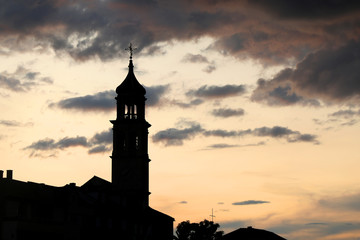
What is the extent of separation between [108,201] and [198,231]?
2509 inches

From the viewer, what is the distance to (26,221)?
7862 centimetres

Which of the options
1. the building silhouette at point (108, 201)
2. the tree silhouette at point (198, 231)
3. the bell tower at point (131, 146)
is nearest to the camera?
the building silhouette at point (108, 201)

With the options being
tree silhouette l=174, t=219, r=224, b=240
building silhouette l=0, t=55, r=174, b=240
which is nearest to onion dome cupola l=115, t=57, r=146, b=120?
building silhouette l=0, t=55, r=174, b=240

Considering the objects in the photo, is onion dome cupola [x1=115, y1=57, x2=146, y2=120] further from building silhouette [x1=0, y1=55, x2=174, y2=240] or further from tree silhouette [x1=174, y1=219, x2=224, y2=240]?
tree silhouette [x1=174, y1=219, x2=224, y2=240]

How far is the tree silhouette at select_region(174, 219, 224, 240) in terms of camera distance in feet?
513

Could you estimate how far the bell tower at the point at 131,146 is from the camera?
10781 centimetres

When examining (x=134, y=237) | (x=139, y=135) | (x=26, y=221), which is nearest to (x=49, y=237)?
(x=26, y=221)

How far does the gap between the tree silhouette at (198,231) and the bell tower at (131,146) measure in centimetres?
4900

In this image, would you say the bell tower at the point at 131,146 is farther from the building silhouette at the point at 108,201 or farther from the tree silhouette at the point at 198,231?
the tree silhouette at the point at 198,231

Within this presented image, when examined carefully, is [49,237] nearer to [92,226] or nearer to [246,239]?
[92,226]

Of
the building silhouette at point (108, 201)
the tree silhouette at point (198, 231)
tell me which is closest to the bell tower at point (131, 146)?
the building silhouette at point (108, 201)

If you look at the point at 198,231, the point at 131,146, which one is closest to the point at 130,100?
the point at 131,146

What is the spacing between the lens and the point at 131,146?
109 metres

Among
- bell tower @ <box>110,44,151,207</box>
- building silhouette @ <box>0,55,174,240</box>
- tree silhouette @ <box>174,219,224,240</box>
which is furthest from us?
tree silhouette @ <box>174,219,224,240</box>
